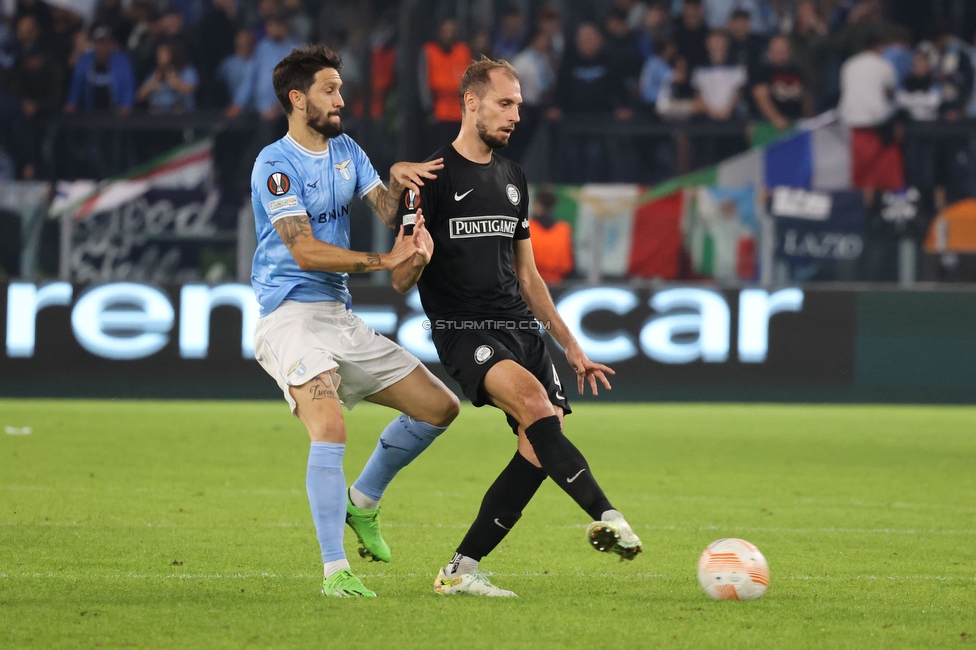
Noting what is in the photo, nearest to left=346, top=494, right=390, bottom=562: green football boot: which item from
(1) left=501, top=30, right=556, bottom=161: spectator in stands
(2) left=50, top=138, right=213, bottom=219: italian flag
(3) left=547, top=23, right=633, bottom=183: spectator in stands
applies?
(2) left=50, top=138, right=213, bottom=219: italian flag

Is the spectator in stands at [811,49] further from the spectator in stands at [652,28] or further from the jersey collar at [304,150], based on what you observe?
the jersey collar at [304,150]

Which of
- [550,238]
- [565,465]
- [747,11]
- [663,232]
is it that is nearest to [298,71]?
[565,465]

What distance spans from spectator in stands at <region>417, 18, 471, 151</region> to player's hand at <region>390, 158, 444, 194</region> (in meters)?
9.17

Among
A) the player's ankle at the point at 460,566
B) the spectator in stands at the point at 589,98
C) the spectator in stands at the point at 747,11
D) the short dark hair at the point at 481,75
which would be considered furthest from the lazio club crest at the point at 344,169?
the spectator in stands at the point at 747,11

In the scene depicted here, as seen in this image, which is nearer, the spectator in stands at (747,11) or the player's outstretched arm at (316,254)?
the player's outstretched arm at (316,254)

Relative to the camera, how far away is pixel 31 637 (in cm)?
411

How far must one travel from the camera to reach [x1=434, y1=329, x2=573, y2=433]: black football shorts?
4.95 m

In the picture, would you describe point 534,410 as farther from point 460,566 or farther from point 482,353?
point 460,566

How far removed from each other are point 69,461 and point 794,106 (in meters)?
9.53

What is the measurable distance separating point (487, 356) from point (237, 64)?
11.6 meters

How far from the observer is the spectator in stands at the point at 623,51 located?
15.8 metres

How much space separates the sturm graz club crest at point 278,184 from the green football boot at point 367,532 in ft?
4.25

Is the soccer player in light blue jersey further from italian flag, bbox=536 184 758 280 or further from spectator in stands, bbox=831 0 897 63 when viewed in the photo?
spectator in stands, bbox=831 0 897 63

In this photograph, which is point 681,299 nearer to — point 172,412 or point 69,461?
point 172,412
